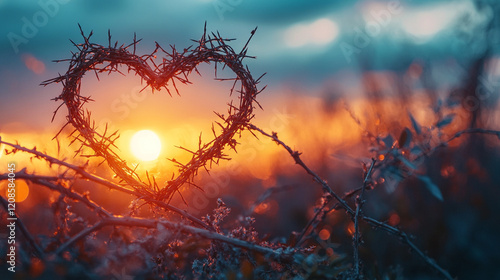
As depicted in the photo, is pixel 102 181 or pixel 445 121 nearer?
pixel 102 181

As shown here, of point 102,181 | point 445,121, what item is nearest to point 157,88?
point 102,181

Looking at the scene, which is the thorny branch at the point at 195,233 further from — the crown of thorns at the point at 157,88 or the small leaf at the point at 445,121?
the small leaf at the point at 445,121

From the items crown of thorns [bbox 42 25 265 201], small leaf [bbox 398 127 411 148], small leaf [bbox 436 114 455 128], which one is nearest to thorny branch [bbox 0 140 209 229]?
crown of thorns [bbox 42 25 265 201]

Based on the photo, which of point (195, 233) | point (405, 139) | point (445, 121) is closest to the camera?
point (195, 233)

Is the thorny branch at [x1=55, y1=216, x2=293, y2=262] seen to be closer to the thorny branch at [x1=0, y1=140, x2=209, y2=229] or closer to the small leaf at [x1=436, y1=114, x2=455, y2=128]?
the thorny branch at [x1=0, y1=140, x2=209, y2=229]

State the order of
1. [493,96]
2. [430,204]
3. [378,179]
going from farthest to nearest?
1. [493,96]
2. [430,204]
3. [378,179]

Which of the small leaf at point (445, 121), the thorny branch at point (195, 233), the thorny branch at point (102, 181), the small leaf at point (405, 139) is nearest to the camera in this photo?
the thorny branch at point (195, 233)

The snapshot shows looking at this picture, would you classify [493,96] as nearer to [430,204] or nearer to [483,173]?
[483,173]

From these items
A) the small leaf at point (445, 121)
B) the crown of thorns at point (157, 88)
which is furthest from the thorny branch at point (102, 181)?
the small leaf at point (445, 121)

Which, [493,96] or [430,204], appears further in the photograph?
[493,96]

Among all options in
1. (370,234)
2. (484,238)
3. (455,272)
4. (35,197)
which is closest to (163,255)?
(35,197)

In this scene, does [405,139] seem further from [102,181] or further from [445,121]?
[102,181]
